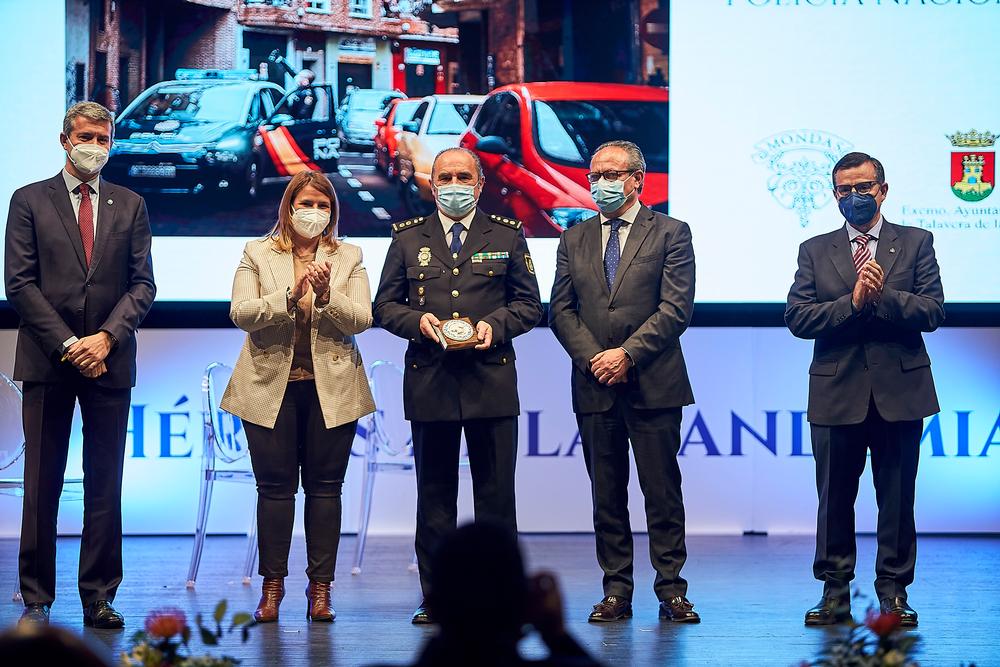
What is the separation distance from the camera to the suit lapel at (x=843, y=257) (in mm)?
4410

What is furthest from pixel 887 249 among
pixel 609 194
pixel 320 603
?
pixel 320 603

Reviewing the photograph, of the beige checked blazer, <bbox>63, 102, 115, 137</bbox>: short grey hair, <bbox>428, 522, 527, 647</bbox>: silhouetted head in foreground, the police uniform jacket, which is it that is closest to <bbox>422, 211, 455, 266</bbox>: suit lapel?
the police uniform jacket

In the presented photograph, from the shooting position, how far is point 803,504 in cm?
666

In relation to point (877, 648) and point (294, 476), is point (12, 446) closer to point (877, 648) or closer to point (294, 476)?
point (294, 476)

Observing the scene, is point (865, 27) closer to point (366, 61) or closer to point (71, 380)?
point (366, 61)

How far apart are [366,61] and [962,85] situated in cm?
301

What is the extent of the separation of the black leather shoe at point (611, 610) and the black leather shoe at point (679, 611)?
0.45ft

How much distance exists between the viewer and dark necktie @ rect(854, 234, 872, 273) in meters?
4.43

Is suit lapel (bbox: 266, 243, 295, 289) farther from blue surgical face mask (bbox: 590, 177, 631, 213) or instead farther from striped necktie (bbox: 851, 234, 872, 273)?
striped necktie (bbox: 851, 234, 872, 273)

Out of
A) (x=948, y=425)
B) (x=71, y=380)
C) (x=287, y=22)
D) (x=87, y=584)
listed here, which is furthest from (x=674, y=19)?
(x=87, y=584)

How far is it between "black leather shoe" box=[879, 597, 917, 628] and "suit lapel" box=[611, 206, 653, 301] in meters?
1.45

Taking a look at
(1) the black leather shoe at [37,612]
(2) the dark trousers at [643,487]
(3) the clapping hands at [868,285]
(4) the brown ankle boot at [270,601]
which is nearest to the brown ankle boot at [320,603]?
(4) the brown ankle boot at [270,601]

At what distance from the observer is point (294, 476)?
4395 mm

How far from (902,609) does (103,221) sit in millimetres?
3122
